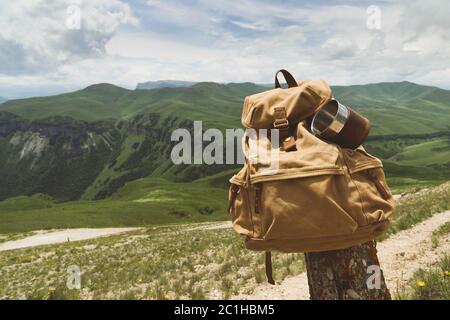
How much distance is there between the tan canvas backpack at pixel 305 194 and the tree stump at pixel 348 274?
1.85 ft

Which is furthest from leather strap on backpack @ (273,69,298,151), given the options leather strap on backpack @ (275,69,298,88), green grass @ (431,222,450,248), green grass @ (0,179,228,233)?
green grass @ (0,179,228,233)

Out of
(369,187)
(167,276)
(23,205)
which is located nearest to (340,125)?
(369,187)

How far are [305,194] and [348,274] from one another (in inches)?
61.0

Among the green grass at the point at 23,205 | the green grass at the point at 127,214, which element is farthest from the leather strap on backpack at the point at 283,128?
the green grass at the point at 23,205

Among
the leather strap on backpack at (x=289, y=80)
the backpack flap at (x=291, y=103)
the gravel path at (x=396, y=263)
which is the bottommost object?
the gravel path at (x=396, y=263)

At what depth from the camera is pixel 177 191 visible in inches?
4872

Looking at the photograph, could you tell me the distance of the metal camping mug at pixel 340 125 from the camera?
4773 mm

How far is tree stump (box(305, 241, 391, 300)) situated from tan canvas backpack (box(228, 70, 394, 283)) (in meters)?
0.57

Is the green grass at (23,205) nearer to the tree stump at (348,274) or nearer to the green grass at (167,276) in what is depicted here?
the green grass at (167,276)

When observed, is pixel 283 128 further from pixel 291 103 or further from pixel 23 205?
pixel 23 205

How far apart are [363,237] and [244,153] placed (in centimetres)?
174

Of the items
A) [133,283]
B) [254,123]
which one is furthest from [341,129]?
[133,283]

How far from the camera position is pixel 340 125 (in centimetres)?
477

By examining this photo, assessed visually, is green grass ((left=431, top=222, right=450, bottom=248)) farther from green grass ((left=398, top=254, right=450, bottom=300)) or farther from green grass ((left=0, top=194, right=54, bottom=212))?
green grass ((left=0, top=194, right=54, bottom=212))
